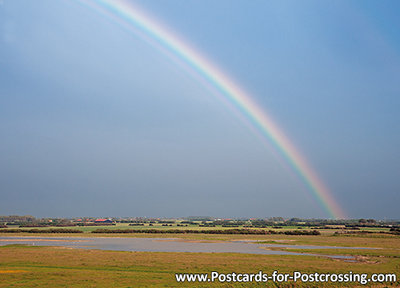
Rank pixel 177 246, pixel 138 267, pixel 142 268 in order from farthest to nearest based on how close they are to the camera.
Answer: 1. pixel 177 246
2. pixel 138 267
3. pixel 142 268

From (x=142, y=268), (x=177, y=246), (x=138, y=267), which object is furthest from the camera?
(x=177, y=246)

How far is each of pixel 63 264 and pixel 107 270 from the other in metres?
Answer: 7.25

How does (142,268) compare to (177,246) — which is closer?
(142,268)

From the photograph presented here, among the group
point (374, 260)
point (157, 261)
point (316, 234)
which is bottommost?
point (157, 261)

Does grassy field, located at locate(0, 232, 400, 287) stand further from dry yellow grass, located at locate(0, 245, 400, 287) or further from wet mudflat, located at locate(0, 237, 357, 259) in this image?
wet mudflat, located at locate(0, 237, 357, 259)

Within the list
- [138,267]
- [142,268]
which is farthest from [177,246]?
[142,268]

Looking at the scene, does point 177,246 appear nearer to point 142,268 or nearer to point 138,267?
point 138,267

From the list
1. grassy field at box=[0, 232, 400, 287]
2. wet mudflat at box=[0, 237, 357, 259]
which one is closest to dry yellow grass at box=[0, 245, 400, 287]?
grassy field at box=[0, 232, 400, 287]

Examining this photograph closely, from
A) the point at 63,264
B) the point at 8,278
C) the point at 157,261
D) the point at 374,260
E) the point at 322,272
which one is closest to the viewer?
the point at 8,278

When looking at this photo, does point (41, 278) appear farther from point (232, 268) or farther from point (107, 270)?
point (232, 268)

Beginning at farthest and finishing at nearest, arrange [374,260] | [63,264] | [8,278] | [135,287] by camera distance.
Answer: [374,260] < [63,264] < [8,278] < [135,287]

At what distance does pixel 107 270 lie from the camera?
39.8 metres

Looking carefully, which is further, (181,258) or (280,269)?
(181,258)

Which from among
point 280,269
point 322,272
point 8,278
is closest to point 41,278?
point 8,278
